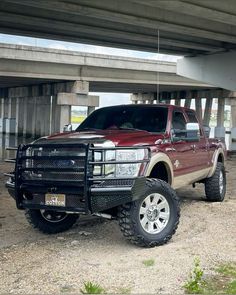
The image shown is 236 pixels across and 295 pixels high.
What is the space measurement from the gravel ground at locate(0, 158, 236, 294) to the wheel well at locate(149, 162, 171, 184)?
0.83 m

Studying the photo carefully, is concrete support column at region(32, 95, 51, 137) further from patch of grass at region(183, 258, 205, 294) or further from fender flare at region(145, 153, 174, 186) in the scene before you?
patch of grass at region(183, 258, 205, 294)

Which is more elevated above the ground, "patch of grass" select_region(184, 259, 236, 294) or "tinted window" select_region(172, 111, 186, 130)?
"tinted window" select_region(172, 111, 186, 130)

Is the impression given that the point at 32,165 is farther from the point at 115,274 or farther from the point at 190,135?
the point at 190,135

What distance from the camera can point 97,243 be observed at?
6.10m

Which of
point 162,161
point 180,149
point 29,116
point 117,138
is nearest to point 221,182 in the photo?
point 180,149

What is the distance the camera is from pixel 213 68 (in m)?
23.4

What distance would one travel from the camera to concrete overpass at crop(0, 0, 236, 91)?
13391 mm

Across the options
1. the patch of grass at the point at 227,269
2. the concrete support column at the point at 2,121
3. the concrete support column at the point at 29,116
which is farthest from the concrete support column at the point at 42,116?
the patch of grass at the point at 227,269

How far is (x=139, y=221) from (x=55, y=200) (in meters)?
1.09

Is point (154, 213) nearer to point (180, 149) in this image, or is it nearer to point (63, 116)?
point (180, 149)

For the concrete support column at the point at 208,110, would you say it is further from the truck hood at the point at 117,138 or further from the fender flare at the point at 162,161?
the truck hood at the point at 117,138

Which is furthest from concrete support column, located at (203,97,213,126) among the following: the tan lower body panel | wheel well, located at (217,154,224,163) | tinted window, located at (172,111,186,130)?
tinted window, located at (172,111,186,130)

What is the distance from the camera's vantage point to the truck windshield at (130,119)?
283 inches

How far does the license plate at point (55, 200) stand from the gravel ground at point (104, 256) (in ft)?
2.01
